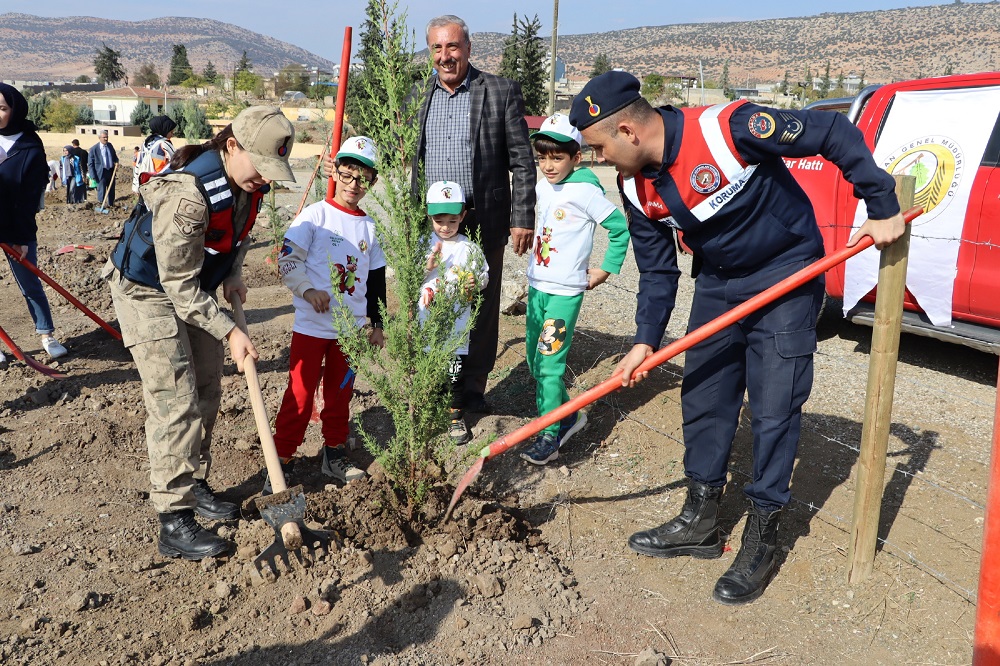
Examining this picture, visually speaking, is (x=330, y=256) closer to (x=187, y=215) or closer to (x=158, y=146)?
(x=187, y=215)

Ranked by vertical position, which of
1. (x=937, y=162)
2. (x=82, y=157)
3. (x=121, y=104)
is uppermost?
(x=121, y=104)

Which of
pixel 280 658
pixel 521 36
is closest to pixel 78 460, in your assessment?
pixel 280 658

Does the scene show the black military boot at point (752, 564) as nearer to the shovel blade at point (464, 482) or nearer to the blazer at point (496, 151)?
the shovel blade at point (464, 482)

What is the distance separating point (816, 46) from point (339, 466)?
112 metres

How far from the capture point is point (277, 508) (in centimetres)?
290

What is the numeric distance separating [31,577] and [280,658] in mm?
1267

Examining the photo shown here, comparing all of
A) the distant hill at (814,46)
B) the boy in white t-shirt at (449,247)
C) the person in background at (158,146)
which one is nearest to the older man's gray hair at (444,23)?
the boy in white t-shirt at (449,247)

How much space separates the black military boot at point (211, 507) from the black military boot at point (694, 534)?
6.38 feet

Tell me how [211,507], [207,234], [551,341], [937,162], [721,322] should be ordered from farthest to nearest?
1. [937,162]
2. [551,341]
3. [211,507]
4. [207,234]
5. [721,322]

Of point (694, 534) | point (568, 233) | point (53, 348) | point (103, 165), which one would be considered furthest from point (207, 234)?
point (103, 165)

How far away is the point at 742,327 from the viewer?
314cm

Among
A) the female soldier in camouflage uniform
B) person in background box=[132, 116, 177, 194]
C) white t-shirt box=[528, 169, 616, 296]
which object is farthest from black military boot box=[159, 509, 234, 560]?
person in background box=[132, 116, 177, 194]

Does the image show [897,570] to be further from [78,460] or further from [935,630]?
[78,460]

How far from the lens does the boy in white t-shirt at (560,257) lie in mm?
3994
